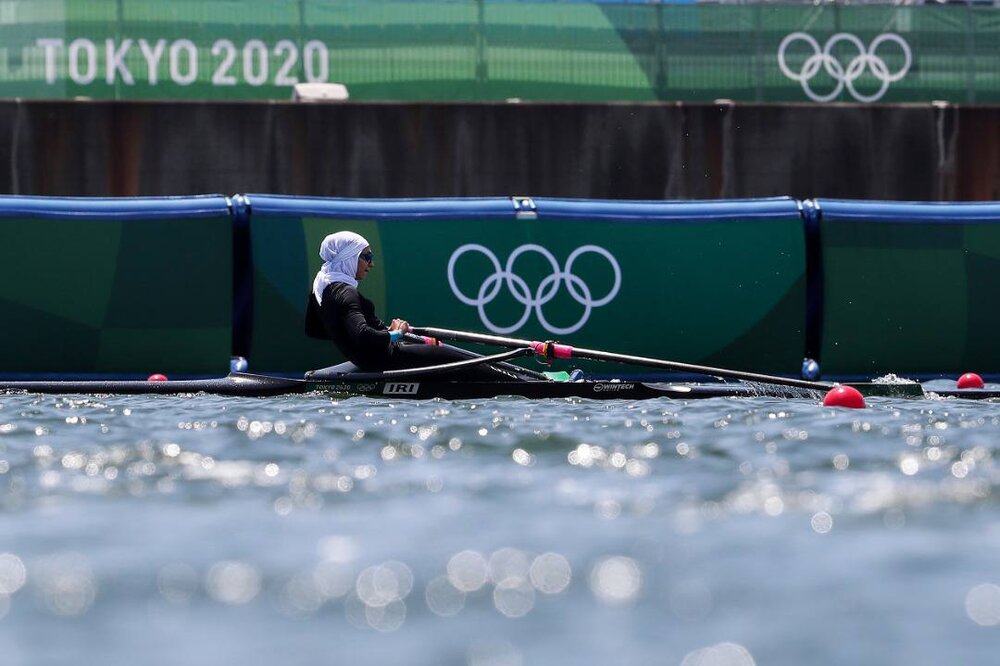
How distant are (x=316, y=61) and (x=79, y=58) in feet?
8.38

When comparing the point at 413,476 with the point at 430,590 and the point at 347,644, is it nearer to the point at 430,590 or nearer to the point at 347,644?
the point at 430,590

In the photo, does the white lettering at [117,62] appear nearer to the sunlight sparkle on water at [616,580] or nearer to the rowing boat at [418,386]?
the rowing boat at [418,386]

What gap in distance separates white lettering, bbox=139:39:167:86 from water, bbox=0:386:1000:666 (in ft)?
29.4

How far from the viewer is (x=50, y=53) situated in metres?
15.8

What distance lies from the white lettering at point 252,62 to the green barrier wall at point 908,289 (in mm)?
6285

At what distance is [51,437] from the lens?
288 inches

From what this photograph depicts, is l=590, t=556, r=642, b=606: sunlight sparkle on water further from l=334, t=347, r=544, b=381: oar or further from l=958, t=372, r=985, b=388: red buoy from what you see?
l=958, t=372, r=985, b=388: red buoy

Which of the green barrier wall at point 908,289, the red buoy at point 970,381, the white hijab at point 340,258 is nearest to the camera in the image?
the white hijab at point 340,258

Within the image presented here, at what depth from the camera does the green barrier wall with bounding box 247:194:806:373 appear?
12.7 meters

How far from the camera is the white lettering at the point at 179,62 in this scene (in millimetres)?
15906

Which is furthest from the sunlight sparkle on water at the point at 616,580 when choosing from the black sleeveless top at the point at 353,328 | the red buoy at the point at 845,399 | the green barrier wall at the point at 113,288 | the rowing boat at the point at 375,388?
the green barrier wall at the point at 113,288

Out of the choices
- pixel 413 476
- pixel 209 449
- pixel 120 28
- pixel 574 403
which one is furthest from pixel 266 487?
pixel 120 28

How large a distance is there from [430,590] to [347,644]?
54cm

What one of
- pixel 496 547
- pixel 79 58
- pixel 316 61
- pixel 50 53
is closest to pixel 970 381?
pixel 316 61
